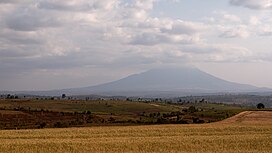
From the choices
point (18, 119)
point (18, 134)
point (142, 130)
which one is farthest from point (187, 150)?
point (18, 119)

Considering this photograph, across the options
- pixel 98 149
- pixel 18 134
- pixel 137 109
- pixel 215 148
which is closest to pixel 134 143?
pixel 98 149

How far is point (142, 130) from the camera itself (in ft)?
165

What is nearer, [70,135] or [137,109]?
[70,135]

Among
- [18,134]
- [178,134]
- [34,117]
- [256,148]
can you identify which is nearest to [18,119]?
[34,117]

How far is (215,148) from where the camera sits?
36625mm

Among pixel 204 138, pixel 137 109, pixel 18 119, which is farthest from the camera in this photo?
pixel 137 109

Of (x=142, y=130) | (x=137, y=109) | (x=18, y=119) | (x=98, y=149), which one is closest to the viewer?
(x=98, y=149)

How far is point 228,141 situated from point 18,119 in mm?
59218

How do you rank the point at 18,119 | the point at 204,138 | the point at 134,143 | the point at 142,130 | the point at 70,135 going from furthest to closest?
1. the point at 18,119
2. the point at 142,130
3. the point at 70,135
4. the point at 204,138
5. the point at 134,143

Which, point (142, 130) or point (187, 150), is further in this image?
point (142, 130)

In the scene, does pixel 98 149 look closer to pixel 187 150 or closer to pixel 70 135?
pixel 187 150

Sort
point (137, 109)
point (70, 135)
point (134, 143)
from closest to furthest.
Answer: point (134, 143), point (70, 135), point (137, 109)

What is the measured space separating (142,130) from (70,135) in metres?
8.77

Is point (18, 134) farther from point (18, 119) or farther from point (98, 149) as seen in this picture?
point (18, 119)
